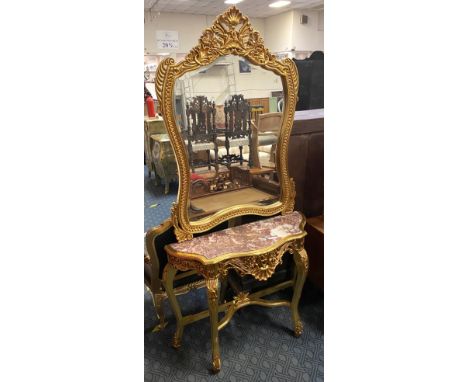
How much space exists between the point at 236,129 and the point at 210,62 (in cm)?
31

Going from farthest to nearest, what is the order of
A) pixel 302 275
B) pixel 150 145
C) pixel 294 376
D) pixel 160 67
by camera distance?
pixel 150 145 < pixel 302 275 < pixel 294 376 < pixel 160 67

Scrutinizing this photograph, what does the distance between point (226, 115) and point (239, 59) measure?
23cm

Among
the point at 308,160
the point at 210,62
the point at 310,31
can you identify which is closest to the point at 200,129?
the point at 210,62

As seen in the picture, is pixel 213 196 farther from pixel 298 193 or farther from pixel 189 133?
pixel 298 193

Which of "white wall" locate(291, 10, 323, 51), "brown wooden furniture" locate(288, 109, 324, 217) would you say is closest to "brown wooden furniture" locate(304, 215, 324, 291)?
"brown wooden furniture" locate(288, 109, 324, 217)

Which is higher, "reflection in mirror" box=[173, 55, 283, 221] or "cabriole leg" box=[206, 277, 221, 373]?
"reflection in mirror" box=[173, 55, 283, 221]

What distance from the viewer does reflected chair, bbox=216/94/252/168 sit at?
139cm

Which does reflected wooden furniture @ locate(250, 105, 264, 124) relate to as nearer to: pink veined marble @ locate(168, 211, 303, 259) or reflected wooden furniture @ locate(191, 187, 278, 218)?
reflected wooden furniture @ locate(191, 187, 278, 218)

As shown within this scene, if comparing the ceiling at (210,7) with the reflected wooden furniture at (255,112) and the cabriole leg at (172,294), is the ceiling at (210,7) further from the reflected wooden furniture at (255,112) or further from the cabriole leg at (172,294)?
the cabriole leg at (172,294)

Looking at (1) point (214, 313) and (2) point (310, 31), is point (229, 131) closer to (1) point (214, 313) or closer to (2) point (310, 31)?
(1) point (214, 313)

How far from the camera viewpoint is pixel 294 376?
1.45 metres

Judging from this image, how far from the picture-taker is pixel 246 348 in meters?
1.61

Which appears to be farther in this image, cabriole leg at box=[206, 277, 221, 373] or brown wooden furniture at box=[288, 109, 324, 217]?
brown wooden furniture at box=[288, 109, 324, 217]

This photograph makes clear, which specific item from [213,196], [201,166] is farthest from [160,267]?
[201,166]
